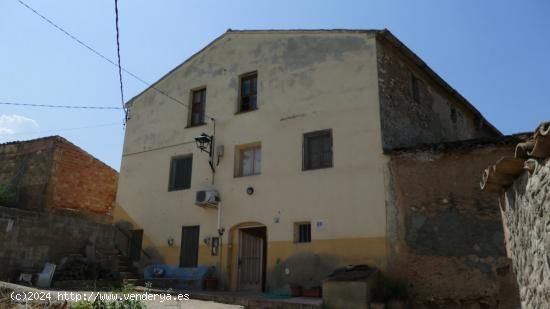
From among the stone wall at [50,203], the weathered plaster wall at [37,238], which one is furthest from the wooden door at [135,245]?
the weathered plaster wall at [37,238]

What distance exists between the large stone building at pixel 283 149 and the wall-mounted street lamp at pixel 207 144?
0.17m

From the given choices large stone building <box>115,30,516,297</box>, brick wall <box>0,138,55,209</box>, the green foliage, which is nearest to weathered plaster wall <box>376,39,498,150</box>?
large stone building <box>115,30,516,297</box>

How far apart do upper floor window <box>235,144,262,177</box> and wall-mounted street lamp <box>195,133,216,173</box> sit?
0.88 meters

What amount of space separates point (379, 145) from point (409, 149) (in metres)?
0.84

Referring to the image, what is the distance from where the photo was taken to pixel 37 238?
14.1 m

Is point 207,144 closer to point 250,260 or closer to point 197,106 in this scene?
point 197,106

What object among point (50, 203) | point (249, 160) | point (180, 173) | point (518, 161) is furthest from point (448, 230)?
point (50, 203)

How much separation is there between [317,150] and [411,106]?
3109mm

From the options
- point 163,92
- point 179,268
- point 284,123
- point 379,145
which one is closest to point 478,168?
point 379,145

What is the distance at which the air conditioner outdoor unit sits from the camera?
46.5ft

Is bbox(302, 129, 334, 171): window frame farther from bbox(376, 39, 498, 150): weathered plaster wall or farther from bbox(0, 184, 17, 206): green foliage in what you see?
bbox(0, 184, 17, 206): green foliage

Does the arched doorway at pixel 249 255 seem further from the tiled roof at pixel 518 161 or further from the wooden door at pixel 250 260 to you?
the tiled roof at pixel 518 161

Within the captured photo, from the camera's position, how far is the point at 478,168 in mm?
10469

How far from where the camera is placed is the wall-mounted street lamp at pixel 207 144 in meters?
14.9
